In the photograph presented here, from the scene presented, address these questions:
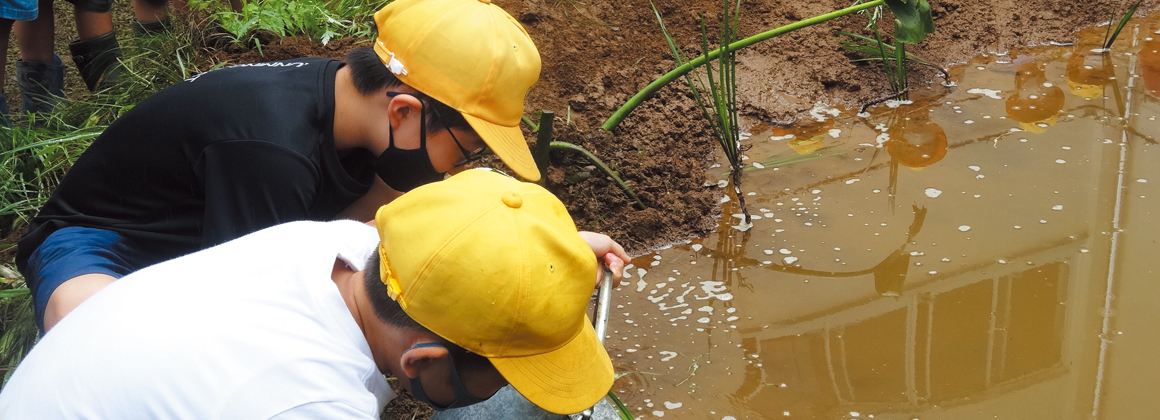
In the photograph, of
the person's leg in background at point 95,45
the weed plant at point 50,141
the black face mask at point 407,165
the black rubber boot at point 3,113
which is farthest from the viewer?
the person's leg in background at point 95,45

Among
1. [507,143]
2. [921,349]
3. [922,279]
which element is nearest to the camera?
[507,143]

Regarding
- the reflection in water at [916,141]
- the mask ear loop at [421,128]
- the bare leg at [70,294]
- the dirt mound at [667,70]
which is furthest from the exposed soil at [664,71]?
the bare leg at [70,294]

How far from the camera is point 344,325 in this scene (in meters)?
1.14

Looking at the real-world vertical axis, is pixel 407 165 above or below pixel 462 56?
below

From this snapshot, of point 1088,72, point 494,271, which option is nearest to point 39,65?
point 494,271

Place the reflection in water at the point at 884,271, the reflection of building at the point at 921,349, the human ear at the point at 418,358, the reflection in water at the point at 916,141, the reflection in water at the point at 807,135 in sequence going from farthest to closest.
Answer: the reflection in water at the point at 807,135
the reflection in water at the point at 916,141
the reflection in water at the point at 884,271
the reflection of building at the point at 921,349
the human ear at the point at 418,358

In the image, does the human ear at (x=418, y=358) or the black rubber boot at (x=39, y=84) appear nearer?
the human ear at (x=418, y=358)

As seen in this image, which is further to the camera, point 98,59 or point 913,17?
point 98,59

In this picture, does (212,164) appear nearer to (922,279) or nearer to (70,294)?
(70,294)

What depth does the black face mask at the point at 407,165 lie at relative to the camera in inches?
70.4

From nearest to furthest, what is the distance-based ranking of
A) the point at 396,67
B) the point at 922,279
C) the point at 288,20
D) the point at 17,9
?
1. the point at 396,67
2. the point at 922,279
3. the point at 17,9
4. the point at 288,20

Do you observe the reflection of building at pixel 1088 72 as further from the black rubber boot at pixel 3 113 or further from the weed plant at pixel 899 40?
the black rubber boot at pixel 3 113

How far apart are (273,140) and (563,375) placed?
80 centimetres

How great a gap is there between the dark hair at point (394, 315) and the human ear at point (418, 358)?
0.08 feet
